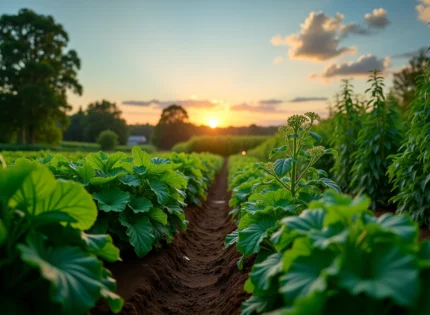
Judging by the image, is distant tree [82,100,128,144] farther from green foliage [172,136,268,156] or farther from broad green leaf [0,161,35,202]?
broad green leaf [0,161,35,202]

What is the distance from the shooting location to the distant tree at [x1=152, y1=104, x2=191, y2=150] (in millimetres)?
82250

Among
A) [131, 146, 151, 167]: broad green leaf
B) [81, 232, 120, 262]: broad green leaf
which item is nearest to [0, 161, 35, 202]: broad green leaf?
[81, 232, 120, 262]: broad green leaf

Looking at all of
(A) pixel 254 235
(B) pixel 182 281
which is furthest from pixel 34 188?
(B) pixel 182 281

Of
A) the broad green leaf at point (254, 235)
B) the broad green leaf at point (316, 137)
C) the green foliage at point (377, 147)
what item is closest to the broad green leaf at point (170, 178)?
the broad green leaf at point (254, 235)

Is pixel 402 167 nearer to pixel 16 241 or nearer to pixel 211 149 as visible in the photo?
pixel 16 241

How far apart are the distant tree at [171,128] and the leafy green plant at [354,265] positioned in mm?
79570

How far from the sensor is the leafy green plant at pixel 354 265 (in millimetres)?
1680

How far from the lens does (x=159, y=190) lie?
14.2 ft

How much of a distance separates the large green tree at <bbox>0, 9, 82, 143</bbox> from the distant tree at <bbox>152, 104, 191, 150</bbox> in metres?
40.0

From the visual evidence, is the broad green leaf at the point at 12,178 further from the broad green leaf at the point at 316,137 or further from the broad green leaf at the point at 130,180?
the broad green leaf at the point at 316,137

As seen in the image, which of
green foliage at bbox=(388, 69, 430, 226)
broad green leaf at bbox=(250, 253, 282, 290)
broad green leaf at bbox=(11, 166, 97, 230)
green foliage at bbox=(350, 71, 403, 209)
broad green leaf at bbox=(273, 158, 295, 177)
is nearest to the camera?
broad green leaf at bbox=(11, 166, 97, 230)

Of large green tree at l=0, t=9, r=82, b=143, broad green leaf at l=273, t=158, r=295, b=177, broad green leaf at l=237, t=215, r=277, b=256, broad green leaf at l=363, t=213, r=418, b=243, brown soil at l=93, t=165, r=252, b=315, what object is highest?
large green tree at l=0, t=9, r=82, b=143

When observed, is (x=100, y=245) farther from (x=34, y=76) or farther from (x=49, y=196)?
(x=34, y=76)

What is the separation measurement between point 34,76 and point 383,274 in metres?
41.9
